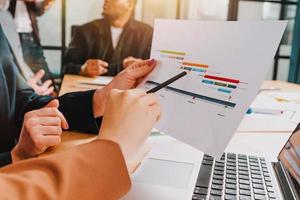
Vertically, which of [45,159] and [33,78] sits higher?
[45,159]

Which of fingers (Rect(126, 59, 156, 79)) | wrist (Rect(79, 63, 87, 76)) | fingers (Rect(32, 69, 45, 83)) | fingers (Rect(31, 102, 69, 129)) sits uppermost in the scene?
fingers (Rect(126, 59, 156, 79))

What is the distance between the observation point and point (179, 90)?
665 mm

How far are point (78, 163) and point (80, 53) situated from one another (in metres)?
2.16

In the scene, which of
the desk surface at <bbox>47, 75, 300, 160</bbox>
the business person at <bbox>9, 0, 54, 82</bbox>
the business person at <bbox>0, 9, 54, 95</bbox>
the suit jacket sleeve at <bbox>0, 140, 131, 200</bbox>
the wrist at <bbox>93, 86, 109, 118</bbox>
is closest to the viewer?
the suit jacket sleeve at <bbox>0, 140, 131, 200</bbox>

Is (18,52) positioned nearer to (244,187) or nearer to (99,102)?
(99,102)

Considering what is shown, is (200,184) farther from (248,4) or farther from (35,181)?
(248,4)

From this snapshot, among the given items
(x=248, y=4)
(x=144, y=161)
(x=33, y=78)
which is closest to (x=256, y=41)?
(x=144, y=161)

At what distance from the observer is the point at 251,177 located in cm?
58

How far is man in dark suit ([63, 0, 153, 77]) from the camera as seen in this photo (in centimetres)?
245

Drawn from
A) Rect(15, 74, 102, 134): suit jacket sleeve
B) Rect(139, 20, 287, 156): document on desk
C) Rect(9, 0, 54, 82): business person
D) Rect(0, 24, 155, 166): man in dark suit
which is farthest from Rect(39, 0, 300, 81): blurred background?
Rect(139, 20, 287, 156): document on desk

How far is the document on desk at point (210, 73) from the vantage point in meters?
0.53

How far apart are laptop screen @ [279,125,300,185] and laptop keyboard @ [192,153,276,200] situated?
0.04m

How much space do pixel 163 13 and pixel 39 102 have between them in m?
1.79

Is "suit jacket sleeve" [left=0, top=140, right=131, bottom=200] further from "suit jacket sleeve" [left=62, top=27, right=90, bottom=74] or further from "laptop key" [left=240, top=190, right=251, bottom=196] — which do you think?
"suit jacket sleeve" [left=62, top=27, right=90, bottom=74]
